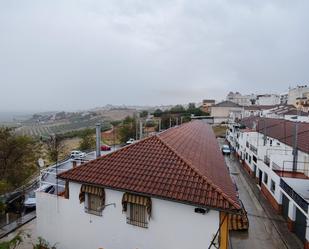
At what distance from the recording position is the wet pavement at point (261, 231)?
612 inches

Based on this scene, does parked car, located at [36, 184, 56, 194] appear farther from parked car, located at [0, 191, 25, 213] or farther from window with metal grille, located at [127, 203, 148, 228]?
window with metal grille, located at [127, 203, 148, 228]

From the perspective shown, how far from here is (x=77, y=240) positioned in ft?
39.4

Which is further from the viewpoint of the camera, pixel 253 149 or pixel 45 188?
pixel 253 149

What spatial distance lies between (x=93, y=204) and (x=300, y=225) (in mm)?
13192

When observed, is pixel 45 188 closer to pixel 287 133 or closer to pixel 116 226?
pixel 116 226

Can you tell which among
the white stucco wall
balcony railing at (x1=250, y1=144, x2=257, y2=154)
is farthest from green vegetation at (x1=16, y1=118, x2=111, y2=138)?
the white stucco wall

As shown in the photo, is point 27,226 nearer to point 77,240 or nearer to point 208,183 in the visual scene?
point 77,240

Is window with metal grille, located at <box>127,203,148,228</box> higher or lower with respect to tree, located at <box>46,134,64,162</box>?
higher

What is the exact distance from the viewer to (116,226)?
1085 cm

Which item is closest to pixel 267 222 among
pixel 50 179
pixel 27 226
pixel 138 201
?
pixel 138 201

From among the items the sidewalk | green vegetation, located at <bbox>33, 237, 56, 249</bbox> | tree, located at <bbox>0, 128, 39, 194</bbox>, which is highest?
tree, located at <bbox>0, 128, 39, 194</bbox>

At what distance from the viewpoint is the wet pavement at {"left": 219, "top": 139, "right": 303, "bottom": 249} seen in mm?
15551

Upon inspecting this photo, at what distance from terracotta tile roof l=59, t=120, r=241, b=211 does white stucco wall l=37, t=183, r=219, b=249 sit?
0.46 metres

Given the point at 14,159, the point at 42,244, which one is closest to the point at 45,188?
the point at 42,244
